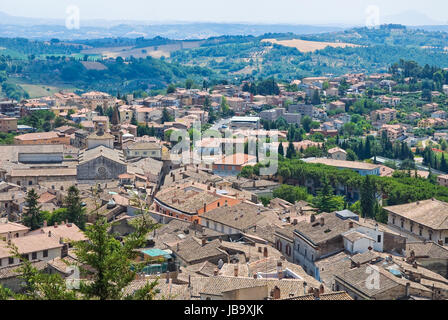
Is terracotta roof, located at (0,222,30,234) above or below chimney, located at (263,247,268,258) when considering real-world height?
below

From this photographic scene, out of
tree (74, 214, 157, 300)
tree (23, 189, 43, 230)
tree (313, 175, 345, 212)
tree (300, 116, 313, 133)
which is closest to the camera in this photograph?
tree (74, 214, 157, 300)

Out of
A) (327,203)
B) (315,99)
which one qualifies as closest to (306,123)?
(315,99)

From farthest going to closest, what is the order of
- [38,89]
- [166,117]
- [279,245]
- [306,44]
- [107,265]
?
[306,44]
[38,89]
[166,117]
[279,245]
[107,265]

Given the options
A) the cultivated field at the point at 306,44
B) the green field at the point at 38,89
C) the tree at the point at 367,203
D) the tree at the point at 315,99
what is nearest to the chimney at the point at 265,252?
the tree at the point at 367,203

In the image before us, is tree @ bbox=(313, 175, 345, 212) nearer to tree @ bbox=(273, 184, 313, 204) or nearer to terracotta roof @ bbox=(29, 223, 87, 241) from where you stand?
tree @ bbox=(273, 184, 313, 204)

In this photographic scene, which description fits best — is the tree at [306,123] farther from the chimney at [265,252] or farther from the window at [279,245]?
the chimney at [265,252]

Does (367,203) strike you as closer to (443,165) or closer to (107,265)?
(443,165)

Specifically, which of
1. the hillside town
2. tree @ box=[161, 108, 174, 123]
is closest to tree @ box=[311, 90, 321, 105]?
the hillside town

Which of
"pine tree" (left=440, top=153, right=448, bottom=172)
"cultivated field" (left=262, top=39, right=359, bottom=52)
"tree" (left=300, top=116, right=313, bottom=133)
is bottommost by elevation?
"pine tree" (left=440, top=153, right=448, bottom=172)
